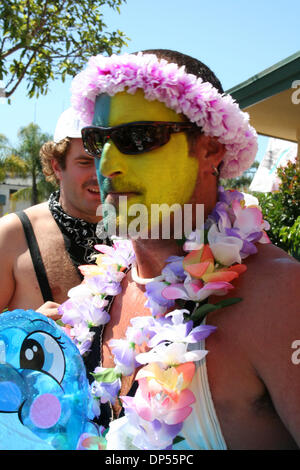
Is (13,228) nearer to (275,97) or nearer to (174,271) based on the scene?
(174,271)

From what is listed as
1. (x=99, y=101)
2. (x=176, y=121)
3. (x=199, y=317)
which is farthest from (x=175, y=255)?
(x=99, y=101)

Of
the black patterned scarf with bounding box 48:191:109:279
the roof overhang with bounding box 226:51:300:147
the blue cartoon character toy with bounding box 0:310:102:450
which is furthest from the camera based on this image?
the roof overhang with bounding box 226:51:300:147

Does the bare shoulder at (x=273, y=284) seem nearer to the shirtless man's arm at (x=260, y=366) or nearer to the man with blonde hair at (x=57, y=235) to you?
the shirtless man's arm at (x=260, y=366)

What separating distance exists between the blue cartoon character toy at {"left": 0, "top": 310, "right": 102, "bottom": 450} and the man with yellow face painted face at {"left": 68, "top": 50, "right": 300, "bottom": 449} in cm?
17

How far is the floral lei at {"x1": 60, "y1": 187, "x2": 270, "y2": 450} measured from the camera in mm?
1313

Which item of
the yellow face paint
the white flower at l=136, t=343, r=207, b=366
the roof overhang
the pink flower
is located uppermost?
the roof overhang

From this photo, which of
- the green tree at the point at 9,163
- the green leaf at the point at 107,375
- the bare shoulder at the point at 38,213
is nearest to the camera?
the green leaf at the point at 107,375

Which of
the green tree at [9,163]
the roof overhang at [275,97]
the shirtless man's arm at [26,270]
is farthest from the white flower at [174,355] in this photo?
the green tree at [9,163]

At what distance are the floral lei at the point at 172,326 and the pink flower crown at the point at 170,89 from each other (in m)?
0.25

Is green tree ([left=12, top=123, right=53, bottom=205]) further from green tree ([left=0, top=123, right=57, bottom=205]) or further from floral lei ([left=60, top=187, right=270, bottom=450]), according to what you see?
floral lei ([left=60, top=187, right=270, bottom=450])

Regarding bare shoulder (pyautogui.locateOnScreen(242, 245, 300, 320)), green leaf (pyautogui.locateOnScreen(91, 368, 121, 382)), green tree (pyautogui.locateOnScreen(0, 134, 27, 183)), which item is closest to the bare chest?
green leaf (pyautogui.locateOnScreen(91, 368, 121, 382))

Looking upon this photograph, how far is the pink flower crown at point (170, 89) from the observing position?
153cm

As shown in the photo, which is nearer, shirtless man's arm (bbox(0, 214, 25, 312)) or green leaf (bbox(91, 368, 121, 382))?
green leaf (bbox(91, 368, 121, 382))
